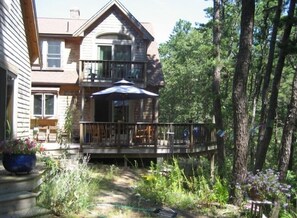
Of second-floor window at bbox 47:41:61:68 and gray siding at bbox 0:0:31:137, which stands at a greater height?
second-floor window at bbox 47:41:61:68

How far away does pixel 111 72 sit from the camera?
18.6 meters

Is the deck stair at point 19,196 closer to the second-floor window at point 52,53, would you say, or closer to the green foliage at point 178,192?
the green foliage at point 178,192

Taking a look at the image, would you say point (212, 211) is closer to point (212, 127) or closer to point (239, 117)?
point (239, 117)

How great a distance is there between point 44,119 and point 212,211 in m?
13.4

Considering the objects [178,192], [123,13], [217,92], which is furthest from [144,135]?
[123,13]

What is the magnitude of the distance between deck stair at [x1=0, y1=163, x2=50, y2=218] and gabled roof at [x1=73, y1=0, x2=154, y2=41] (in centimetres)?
1398

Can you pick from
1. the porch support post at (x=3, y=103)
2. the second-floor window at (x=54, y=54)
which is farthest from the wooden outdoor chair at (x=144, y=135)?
the second-floor window at (x=54, y=54)

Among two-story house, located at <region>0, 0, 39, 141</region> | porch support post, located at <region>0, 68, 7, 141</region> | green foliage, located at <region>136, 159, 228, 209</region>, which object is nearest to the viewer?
green foliage, located at <region>136, 159, 228, 209</region>

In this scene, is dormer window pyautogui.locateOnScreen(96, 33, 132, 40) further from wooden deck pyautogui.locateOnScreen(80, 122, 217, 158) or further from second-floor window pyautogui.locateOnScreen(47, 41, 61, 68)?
wooden deck pyautogui.locateOnScreen(80, 122, 217, 158)

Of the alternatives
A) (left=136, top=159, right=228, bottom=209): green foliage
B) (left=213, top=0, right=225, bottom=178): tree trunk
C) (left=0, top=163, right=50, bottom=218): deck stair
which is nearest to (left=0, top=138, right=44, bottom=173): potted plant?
(left=0, top=163, right=50, bottom=218): deck stair

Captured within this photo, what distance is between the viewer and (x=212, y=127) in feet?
51.9

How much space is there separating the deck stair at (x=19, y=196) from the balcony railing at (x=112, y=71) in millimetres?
12422

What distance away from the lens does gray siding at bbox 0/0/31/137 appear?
9672 millimetres

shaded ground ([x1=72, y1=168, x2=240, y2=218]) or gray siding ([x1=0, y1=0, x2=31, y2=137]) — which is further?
gray siding ([x1=0, y1=0, x2=31, y2=137])
